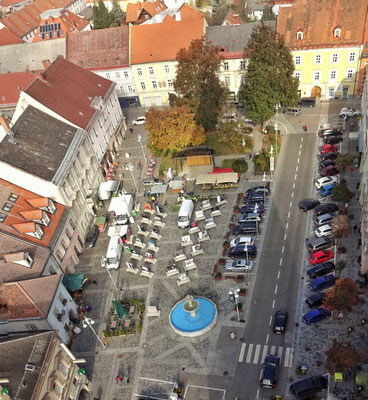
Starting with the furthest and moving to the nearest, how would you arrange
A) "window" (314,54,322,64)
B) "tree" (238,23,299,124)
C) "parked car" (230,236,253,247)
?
"window" (314,54,322,64) < "tree" (238,23,299,124) < "parked car" (230,236,253,247)

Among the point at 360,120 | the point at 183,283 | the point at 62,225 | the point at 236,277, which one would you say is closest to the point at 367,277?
the point at 236,277

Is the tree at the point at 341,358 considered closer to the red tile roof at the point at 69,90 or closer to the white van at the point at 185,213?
the white van at the point at 185,213

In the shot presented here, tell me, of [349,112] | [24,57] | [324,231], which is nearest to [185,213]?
[324,231]

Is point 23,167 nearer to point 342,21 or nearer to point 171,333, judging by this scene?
point 171,333

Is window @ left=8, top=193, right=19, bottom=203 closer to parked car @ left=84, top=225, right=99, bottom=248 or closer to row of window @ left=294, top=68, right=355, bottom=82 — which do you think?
parked car @ left=84, top=225, right=99, bottom=248

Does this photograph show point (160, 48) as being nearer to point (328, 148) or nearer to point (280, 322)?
point (328, 148)

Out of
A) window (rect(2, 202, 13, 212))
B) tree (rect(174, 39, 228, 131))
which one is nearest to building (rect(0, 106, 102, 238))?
window (rect(2, 202, 13, 212))

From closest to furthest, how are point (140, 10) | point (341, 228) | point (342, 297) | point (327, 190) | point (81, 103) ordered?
point (342, 297) < point (341, 228) < point (327, 190) < point (81, 103) < point (140, 10)
